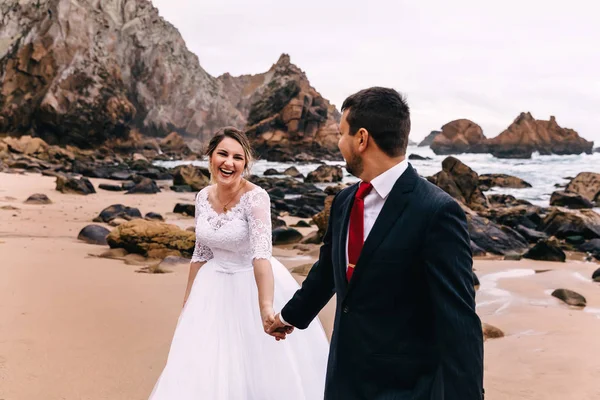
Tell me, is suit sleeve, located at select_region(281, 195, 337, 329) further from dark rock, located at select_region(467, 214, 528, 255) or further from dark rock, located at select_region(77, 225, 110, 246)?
dark rock, located at select_region(467, 214, 528, 255)

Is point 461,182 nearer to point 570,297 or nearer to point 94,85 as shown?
point 570,297

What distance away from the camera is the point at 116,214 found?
12086 mm

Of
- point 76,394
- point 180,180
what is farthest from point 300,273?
point 180,180

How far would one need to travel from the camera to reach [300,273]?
312 inches

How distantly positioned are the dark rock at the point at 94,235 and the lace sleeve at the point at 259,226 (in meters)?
6.36

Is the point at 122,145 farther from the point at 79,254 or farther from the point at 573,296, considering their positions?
the point at 573,296

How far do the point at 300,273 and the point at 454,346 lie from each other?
19.5 ft

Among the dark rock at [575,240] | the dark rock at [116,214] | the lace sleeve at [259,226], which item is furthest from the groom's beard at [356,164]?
the dark rock at [575,240]

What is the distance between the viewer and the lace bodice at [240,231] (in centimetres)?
367

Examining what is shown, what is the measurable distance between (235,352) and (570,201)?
20.3 m

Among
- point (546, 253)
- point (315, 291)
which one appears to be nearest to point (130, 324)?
point (315, 291)

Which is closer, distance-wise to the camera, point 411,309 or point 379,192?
point 411,309

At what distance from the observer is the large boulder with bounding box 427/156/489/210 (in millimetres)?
18122

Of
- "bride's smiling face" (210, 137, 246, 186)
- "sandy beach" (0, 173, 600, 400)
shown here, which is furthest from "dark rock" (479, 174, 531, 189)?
"bride's smiling face" (210, 137, 246, 186)
